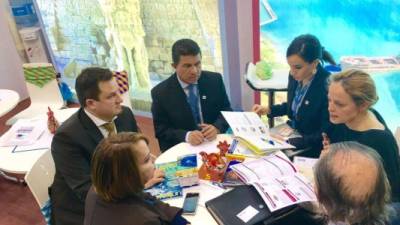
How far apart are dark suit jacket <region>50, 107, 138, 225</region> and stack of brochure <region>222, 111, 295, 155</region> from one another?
89 cm

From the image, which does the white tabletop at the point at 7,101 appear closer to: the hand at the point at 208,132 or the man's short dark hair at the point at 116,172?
the hand at the point at 208,132

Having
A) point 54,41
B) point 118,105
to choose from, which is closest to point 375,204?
point 118,105

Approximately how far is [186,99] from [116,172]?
1353 mm

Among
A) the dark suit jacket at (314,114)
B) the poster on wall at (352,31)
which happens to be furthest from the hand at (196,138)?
the poster on wall at (352,31)

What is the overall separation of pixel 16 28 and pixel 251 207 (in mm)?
4684

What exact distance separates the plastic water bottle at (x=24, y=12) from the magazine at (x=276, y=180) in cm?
423

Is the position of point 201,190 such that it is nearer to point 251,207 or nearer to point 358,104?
point 251,207

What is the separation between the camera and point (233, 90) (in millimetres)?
3678

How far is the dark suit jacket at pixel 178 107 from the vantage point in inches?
106

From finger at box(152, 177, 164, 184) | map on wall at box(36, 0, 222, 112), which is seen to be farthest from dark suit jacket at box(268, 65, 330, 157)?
map on wall at box(36, 0, 222, 112)

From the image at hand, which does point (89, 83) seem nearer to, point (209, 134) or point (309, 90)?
point (209, 134)

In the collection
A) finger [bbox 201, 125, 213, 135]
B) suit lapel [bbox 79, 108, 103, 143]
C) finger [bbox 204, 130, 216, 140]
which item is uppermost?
suit lapel [bbox 79, 108, 103, 143]

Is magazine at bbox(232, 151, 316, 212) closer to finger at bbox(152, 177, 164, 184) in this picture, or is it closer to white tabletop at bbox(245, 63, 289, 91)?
finger at bbox(152, 177, 164, 184)

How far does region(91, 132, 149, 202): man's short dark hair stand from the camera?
4.66ft
